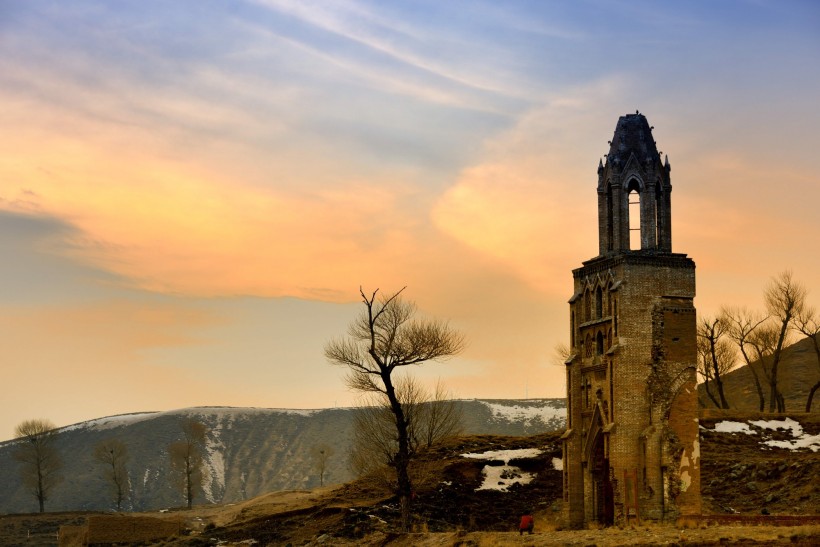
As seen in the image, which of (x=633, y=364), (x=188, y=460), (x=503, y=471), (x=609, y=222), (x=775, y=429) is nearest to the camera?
(x=633, y=364)

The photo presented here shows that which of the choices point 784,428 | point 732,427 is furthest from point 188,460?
point 784,428

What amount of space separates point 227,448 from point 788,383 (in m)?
83.0

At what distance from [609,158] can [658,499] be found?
1290cm

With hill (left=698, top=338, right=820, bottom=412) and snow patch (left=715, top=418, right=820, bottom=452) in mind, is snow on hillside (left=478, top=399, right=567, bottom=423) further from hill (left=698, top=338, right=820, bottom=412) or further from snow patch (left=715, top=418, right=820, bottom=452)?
snow patch (left=715, top=418, right=820, bottom=452)

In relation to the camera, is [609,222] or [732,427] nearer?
[609,222]

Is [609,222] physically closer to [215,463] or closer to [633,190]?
[633,190]

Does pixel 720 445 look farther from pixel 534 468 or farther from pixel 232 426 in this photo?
pixel 232 426

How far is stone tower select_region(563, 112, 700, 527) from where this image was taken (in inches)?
1563

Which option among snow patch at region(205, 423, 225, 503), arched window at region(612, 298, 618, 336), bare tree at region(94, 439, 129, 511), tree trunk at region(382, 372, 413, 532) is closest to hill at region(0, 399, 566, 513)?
snow patch at region(205, 423, 225, 503)

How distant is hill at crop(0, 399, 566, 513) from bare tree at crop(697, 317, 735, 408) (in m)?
62.9

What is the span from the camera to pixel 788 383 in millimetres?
90625

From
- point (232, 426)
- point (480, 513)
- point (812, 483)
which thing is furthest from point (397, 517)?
point (232, 426)

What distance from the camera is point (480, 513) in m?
48.9

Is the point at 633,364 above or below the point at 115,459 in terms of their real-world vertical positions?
above
